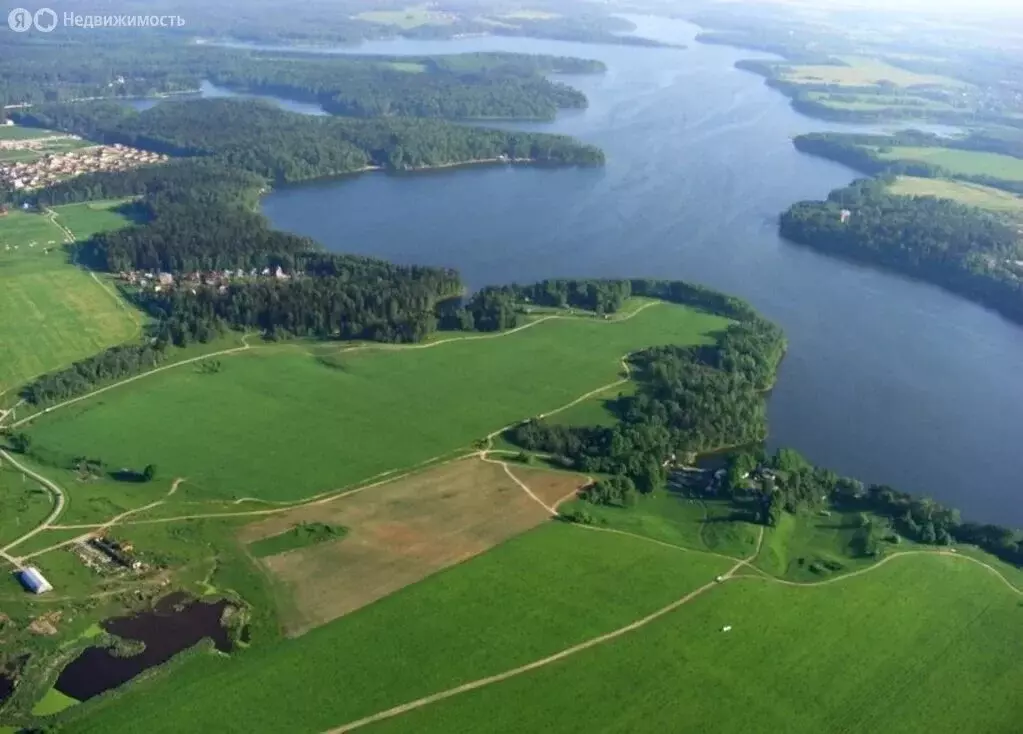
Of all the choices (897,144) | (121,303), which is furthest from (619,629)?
(897,144)

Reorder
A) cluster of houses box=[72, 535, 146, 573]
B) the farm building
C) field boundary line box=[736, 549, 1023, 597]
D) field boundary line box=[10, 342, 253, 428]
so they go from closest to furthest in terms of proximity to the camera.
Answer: the farm building, cluster of houses box=[72, 535, 146, 573], field boundary line box=[736, 549, 1023, 597], field boundary line box=[10, 342, 253, 428]

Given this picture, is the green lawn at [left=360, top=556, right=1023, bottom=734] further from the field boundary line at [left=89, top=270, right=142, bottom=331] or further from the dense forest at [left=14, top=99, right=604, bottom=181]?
the dense forest at [left=14, top=99, right=604, bottom=181]

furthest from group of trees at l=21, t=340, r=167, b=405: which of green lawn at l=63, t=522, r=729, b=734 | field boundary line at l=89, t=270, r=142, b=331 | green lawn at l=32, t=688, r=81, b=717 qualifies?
green lawn at l=63, t=522, r=729, b=734

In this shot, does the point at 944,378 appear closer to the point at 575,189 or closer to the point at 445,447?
the point at 445,447

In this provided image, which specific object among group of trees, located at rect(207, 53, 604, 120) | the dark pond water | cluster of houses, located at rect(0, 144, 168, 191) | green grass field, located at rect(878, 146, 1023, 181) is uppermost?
group of trees, located at rect(207, 53, 604, 120)

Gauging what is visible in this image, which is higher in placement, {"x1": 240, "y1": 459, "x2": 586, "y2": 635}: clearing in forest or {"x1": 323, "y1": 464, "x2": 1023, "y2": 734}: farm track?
{"x1": 240, "y1": 459, "x2": 586, "y2": 635}: clearing in forest

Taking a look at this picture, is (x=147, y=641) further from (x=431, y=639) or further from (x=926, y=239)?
(x=926, y=239)

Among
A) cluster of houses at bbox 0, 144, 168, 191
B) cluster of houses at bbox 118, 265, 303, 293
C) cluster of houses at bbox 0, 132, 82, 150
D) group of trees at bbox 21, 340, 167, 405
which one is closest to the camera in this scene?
group of trees at bbox 21, 340, 167, 405
